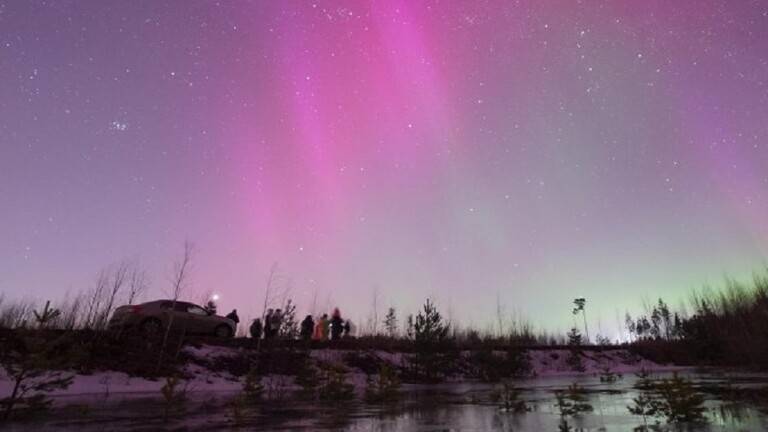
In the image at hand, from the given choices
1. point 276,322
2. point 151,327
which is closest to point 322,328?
point 276,322

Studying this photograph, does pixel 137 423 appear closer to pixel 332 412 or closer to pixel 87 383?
pixel 332 412

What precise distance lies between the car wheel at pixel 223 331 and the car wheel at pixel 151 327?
3438mm

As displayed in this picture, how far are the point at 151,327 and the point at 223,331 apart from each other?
4.31m

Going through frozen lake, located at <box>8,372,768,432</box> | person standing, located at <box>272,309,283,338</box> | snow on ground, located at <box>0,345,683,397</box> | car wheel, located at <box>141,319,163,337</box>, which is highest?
person standing, located at <box>272,309,283,338</box>

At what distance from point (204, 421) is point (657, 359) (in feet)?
141

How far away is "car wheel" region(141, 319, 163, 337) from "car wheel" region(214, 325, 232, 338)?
3438 millimetres

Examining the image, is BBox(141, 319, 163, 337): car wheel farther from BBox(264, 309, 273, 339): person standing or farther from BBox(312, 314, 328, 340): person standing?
BBox(312, 314, 328, 340): person standing

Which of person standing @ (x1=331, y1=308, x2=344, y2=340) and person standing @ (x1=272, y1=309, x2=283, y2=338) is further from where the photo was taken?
person standing @ (x1=331, y1=308, x2=344, y2=340)

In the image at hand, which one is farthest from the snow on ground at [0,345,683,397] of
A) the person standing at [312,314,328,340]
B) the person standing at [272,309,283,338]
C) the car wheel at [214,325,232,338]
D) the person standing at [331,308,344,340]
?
the person standing at [312,314,328,340]

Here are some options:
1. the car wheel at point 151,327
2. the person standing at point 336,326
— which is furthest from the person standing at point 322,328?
the car wheel at point 151,327

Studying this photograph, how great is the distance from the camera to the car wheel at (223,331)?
77.3 feet

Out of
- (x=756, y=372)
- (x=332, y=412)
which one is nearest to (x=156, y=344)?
(x=332, y=412)

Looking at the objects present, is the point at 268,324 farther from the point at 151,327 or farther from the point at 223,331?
the point at 151,327

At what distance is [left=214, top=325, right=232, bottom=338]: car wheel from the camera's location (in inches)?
927
